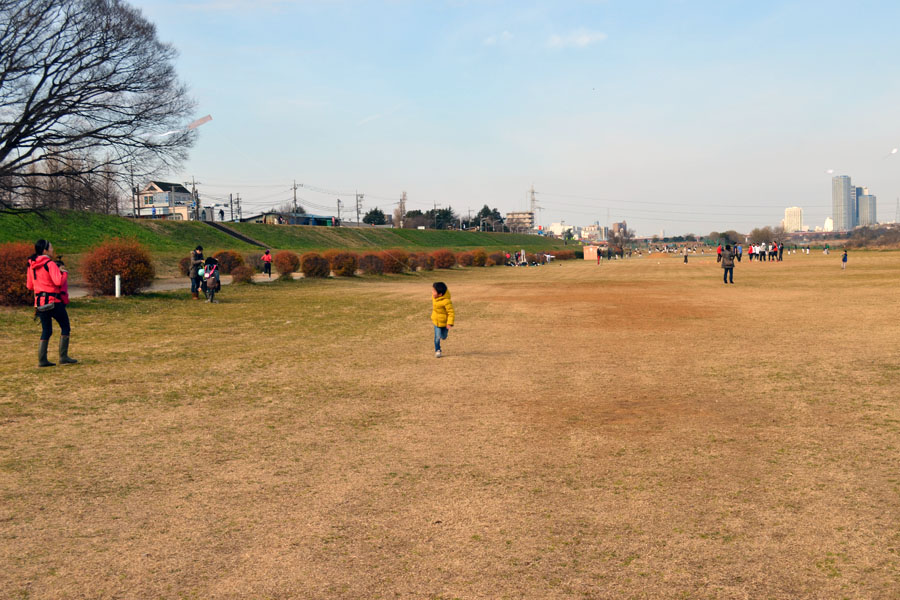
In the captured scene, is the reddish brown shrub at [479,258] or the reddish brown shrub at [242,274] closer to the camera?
the reddish brown shrub at [242,274]

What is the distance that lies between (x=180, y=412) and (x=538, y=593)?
551 cm

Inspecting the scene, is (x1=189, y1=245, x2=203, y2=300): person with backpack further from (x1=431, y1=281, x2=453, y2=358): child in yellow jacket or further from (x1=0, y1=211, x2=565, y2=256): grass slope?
(x1=431, y1=281, x2=453, y2=358): child in yellow jacket

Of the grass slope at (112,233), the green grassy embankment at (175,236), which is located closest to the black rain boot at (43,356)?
the green grassy embankment at (175,236)

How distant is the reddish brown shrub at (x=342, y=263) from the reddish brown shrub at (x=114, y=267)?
16326 mm

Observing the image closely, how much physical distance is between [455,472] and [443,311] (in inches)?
240

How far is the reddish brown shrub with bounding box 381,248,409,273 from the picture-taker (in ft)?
142

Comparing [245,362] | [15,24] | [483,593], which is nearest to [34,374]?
[245,362]

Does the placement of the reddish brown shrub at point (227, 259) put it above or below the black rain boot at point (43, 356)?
above

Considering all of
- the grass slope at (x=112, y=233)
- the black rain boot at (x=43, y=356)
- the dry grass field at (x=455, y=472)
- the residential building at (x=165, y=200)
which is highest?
the residential building at (x=165, y=200)

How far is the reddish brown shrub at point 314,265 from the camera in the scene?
36812mm

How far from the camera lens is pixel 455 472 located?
5410mm

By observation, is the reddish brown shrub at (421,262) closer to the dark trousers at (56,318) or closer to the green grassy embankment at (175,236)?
the green grassy embankment at (175,236)

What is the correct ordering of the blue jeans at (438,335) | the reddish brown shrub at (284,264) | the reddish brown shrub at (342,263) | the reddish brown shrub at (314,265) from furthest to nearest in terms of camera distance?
the reddish brown shrub at (342,263)
the reddish brown shrub at (314,265)
the reddish brown shrub at (284,264)
the blue jeans at (438,335)

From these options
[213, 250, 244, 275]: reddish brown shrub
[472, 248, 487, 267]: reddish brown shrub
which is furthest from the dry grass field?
[472, 248, 487, 267]: reddish brown shrub
